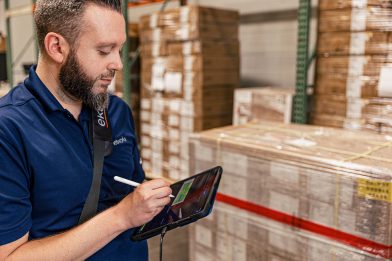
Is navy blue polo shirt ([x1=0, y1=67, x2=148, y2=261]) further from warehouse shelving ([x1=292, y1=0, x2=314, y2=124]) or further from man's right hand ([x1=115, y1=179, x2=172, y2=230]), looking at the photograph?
warehouse shelving ([x1=292, y1=0, x2=314, y2=124])

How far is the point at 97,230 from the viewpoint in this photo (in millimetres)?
1315

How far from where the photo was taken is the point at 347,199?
193 centimetres

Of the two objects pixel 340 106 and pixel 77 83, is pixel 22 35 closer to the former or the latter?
pixel 340 106

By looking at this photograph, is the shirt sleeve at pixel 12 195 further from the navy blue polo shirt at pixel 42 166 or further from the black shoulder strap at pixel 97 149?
the black shoulder strap at pixel 97 149

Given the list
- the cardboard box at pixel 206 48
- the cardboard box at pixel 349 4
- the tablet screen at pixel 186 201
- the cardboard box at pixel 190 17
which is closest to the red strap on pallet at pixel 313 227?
the tablet screen at pixel 186 201

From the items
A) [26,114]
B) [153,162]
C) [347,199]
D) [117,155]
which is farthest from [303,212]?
[153,162]

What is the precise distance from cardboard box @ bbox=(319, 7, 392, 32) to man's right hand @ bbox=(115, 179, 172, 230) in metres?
2.27

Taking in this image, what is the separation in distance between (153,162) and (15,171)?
366 centimetres

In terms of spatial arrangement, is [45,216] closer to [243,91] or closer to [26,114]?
[26,114]

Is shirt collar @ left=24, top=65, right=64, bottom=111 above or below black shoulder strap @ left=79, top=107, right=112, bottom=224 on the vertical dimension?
above

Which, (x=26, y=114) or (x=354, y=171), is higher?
(x=26, y=114)

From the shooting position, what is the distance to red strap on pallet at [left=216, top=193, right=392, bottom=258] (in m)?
1.84


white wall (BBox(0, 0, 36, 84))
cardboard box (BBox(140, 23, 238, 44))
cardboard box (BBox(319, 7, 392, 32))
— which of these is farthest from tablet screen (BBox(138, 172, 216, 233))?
white wall (BBox(0, 0, 36, 84))

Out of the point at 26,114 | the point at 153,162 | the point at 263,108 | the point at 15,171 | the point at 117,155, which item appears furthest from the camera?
the point at 153,162
